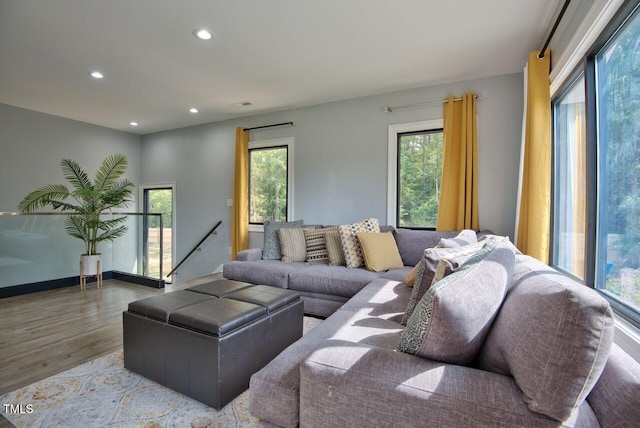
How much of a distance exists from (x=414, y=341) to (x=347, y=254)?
225cm

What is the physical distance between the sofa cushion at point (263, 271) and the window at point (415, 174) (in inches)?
57.6

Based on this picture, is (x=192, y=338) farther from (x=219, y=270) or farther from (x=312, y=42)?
(x=219, y=270)

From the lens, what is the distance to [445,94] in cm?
356

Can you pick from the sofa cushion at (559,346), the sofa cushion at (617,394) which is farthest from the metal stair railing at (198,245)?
the sofa cushion at (617,394)

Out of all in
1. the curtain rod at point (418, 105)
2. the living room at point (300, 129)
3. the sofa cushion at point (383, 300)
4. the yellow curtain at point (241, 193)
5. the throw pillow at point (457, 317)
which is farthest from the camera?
the yellow curtain at point (241, 193)

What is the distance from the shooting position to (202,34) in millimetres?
2576

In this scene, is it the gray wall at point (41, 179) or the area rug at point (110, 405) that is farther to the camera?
the gray wall at point (41, 179)

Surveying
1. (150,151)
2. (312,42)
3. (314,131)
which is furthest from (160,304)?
(150,151)

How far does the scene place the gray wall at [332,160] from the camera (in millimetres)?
3354

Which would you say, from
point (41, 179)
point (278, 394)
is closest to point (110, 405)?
point (278, 394)

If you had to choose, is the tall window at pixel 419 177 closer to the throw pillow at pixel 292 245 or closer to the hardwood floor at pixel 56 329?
the throw pillow at pixel 292 245

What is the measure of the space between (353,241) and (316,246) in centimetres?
51

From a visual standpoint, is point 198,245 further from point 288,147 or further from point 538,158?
point 538,158

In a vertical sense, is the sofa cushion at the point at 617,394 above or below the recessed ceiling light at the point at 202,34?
below
